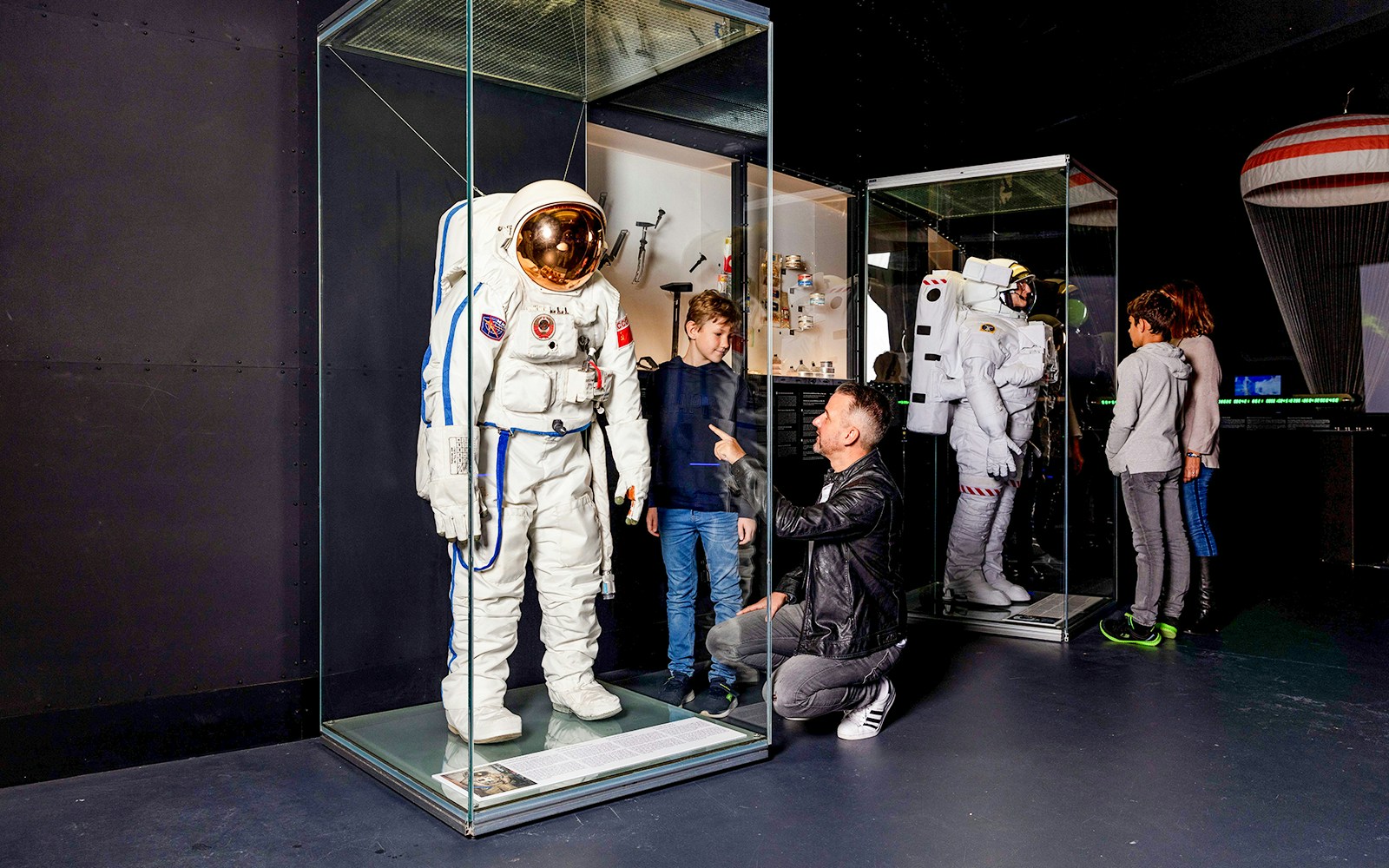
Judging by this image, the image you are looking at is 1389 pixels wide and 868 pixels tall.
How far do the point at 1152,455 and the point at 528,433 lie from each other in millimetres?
3295

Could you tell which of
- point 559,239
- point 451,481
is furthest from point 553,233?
point 451,481

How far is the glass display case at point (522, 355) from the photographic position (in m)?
2.88

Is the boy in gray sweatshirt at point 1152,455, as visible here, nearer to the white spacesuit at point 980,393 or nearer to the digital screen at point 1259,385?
the white spacesuit at point 980,393

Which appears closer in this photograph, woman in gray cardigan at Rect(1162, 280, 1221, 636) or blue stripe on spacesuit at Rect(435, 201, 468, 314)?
blue stripe on spacesuit at Rect(435, 201, 468, 314)

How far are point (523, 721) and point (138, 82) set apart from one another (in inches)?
93.8

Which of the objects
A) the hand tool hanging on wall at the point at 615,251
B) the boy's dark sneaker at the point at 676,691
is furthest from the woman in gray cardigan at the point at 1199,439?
the hand tool hanging on wall at the point at 615,251

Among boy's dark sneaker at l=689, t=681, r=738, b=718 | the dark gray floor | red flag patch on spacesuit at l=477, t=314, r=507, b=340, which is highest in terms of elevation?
red flag patch on spacesuit at l=477, t=314, r=507, b=340

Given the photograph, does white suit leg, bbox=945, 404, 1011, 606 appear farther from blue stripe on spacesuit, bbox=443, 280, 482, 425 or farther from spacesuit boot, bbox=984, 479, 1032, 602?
blue stripe on spacesuit, bbox=443, 280, 482, 425

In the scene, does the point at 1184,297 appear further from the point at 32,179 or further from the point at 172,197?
the point at 32,179

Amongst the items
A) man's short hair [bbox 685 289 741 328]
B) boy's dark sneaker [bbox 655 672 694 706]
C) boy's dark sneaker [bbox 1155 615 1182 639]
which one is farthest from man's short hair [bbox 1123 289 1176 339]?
boy's dark sneaker [bbox 655 672 694 706]

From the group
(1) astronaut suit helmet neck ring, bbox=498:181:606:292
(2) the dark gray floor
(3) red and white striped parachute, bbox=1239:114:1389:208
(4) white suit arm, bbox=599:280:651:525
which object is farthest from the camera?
(3) red and white striped parachute, bbox=1239:114:1389:208

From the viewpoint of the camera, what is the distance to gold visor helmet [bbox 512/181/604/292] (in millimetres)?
2891

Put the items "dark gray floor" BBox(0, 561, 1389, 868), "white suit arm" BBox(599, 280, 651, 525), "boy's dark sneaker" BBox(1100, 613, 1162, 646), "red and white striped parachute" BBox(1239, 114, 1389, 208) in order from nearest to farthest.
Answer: "dark gray floor" BBox(0, 561, 1389, 868) → "white suit arm" BBox(599, 280, 651, 525) → "boy's dark sneaker" BBox(1100, 613, 1162, 646) → "red and white striped parachute" BBox(1239, 114, 1389, 208)

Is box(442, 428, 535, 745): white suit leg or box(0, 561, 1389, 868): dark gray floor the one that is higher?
box(442, 428, 535, 745): white suit leg
